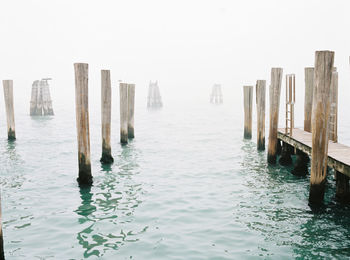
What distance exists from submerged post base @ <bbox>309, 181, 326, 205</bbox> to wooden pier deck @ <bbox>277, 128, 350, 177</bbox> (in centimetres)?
47

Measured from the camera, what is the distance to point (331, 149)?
8.80 meters

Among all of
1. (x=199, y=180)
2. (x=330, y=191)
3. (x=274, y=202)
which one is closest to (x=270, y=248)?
(x=274, y=202)

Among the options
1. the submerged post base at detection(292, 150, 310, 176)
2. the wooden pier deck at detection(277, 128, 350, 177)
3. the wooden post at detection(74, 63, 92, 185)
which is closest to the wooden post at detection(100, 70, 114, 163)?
the wooden post at detection(74, 63, 92, 185)

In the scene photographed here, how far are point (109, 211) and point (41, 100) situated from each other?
965 inches

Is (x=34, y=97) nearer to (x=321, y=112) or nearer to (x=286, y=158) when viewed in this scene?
(x=286, y=158)

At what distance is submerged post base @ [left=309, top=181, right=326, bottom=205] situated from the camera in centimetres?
739

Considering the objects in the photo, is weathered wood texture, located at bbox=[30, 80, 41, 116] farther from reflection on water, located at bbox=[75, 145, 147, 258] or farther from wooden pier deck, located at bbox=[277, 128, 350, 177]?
wooden pier deck, located at bbox=[277, 128, 350, 177]

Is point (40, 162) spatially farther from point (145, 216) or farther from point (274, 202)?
point (274, 202)

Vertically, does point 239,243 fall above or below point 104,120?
below

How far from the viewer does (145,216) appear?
7688mm

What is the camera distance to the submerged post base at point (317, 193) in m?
7.39

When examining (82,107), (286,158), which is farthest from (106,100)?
(286,158)

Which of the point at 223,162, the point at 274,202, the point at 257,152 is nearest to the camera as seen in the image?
the point at 274,202

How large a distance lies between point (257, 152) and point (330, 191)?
510 cm
